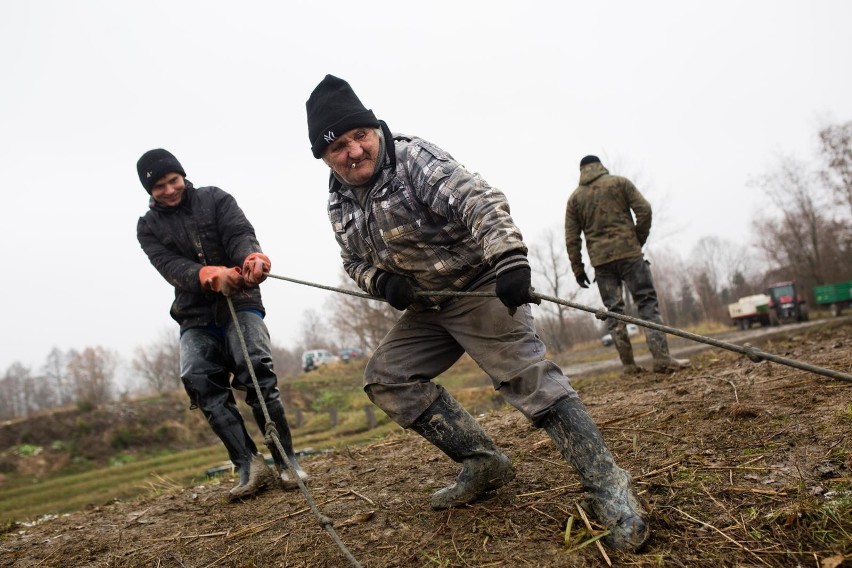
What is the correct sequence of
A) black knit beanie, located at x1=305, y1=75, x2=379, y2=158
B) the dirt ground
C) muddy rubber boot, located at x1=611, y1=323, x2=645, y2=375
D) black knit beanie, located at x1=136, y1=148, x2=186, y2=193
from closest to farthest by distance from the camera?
the dirt ground → black knit beanie, located at x1=305, y1=75, x2=379, y2=158 → black knit beanie, located at x1=136, y1=148, x2=186, y2=193 → muddy rubber boot, located at x1=611, y1=323, x2=645, y2=375

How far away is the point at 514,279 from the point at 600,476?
88cm

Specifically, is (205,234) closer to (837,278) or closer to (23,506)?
(23,506)

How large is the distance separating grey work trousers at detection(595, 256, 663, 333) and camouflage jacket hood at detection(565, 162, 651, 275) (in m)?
0.12

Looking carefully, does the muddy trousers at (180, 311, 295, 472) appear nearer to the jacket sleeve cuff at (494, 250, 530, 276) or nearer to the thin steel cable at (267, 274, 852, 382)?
the thin steel cable at (267, 274, 852, 382)

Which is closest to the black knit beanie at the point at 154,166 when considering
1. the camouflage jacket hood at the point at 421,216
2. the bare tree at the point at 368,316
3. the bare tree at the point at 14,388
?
the camouflage jacket hood at the point at 421,216

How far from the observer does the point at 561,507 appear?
248 cm

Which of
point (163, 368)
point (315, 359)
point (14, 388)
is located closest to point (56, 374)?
point (14, 388)

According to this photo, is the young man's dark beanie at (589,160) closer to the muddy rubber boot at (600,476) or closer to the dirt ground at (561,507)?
the dirt ground at (561,507)

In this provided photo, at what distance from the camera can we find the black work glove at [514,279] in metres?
2.24

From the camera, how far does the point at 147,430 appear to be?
70.0ft

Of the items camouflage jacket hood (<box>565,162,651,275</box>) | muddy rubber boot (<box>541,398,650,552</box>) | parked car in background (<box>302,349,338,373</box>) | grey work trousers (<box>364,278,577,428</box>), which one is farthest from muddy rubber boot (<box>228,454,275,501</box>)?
parked car in background (<box>302,349,338,373</box>)

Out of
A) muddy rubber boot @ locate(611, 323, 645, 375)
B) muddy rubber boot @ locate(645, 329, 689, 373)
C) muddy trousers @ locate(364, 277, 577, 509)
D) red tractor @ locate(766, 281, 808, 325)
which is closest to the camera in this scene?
muddy trousers @ locate(364, 277, 577, 509)

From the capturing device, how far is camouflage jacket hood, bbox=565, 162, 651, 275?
20.3ft

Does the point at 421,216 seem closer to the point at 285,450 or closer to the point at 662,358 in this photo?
the point at 285,450
